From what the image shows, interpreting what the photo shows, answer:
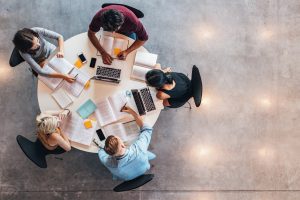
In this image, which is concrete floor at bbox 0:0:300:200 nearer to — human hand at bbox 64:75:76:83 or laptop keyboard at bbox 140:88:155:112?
laptop keyboard at bbox 140:88:155:112

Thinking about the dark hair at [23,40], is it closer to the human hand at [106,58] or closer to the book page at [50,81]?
the book page at [50,81]

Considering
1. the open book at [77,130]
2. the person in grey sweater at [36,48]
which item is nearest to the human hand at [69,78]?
the person in grey sweater at [36,48]

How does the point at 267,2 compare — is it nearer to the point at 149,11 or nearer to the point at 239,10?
the point at 239,10

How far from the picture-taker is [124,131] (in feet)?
11.1

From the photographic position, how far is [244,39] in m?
4.59

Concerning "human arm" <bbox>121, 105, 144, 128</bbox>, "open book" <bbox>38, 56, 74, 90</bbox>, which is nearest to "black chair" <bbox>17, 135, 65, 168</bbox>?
"open book" <bbox>38, 56, 74, 90</bbox>

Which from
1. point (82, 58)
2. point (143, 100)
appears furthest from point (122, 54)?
point (143, 100)

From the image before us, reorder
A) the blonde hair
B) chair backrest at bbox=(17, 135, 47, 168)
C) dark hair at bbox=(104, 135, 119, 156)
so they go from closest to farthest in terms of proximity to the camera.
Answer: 1. dark hair at bbox=(104, 135, 119, 156)
2. the blonde hair
3. chair backrest at bbox=(17, 135, 47, 168)

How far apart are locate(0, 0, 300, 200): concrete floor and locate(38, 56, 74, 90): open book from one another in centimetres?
98

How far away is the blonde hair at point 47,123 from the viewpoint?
311 centimetres

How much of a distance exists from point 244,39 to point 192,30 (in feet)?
2.35

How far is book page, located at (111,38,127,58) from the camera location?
3469 mm

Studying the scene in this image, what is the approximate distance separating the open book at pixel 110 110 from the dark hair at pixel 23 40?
0.86 metres

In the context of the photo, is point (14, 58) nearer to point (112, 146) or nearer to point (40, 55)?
point (40, 55)
